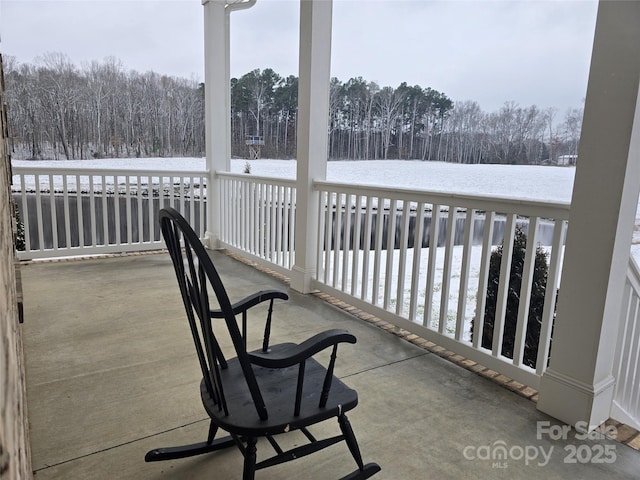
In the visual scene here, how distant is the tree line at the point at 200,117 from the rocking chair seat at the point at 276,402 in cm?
189

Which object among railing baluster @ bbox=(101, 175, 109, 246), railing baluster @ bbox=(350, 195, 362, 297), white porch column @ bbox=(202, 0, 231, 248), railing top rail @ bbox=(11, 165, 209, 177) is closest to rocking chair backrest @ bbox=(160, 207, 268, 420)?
railing baluster @ bbox=(350, 195, 362, 297)

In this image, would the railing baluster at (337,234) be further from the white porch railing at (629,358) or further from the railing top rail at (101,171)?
the railing top rail at (101,171)

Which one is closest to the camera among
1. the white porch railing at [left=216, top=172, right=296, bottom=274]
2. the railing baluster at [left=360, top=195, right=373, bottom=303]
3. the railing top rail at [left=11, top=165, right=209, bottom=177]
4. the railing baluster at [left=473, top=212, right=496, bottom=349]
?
the railing baluster at [left=473, top=212, right=496, bottom=349]

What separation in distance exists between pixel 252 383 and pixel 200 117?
5.05 metres

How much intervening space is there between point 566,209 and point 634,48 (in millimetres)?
706

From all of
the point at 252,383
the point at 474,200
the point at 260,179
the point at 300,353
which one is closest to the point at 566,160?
the point at 474,200

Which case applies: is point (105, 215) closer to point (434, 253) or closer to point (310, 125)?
point (310, 125)

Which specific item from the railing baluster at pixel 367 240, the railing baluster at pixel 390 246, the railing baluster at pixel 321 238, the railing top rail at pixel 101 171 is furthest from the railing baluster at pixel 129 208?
the railing baluster at pixel 390 246

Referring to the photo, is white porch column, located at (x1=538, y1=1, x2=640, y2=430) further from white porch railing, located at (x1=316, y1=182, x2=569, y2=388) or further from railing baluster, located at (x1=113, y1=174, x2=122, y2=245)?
railing baluster, located at (x1=113, y1=174, x2=122, y2=245)

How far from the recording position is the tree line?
10.3ft

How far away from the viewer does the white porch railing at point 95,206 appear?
→ 4.79 metres

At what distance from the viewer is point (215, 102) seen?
Result: 548cm

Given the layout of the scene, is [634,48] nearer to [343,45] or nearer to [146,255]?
[343,45]

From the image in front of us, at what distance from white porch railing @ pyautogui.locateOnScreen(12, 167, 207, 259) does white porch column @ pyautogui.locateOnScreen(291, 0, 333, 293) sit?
2087 mm
